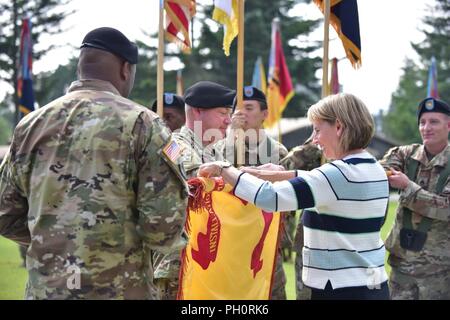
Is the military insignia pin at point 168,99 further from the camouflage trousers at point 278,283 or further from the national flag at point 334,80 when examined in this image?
the national flag at point 334,80

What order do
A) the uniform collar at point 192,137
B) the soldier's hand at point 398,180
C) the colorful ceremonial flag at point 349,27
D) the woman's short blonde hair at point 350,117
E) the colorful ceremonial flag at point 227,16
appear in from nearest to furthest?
the woman's short blonde hair at point 350,117 → the uniform collar at point 192,137 → the soldier's hand at point 398,180 → the colorful ceremonial flag at point 227,16 → the colorful ceremonial flag at point 349,27

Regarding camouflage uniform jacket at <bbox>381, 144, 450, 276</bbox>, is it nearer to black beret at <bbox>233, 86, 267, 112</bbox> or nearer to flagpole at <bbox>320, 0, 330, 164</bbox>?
flagpole at <bbox>320, 0, 330, 164</bbox>

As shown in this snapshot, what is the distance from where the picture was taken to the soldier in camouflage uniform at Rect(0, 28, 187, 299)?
276 centimetres

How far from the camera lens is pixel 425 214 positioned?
5.05 meters

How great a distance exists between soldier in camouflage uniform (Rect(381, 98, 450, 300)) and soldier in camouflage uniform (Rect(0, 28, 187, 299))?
2.84m

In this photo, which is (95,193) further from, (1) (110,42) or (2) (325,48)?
(2) (325,48)

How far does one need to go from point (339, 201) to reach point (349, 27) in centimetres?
268

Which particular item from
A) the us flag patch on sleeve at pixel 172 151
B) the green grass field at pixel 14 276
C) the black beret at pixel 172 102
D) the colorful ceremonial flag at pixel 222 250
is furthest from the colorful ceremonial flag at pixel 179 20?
the green grass field at pixel 14 276

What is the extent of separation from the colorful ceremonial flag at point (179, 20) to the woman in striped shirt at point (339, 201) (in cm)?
267

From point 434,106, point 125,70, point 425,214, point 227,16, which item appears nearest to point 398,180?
point 425,214

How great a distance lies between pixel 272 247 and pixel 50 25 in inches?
1077

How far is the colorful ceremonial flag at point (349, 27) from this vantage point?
5.35 m

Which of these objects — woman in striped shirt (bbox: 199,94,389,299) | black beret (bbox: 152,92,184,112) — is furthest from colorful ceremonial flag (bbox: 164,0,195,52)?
woman in striped shirt (bbox: 199,94,389,299)

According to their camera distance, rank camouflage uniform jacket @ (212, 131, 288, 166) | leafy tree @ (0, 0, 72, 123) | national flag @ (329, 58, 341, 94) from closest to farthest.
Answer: camouflage uniform jacket @ (212, 131, 288, 166), national flag @ (329, 58, 341, 94), leafy tree @ (0, 0, 72, 123)
